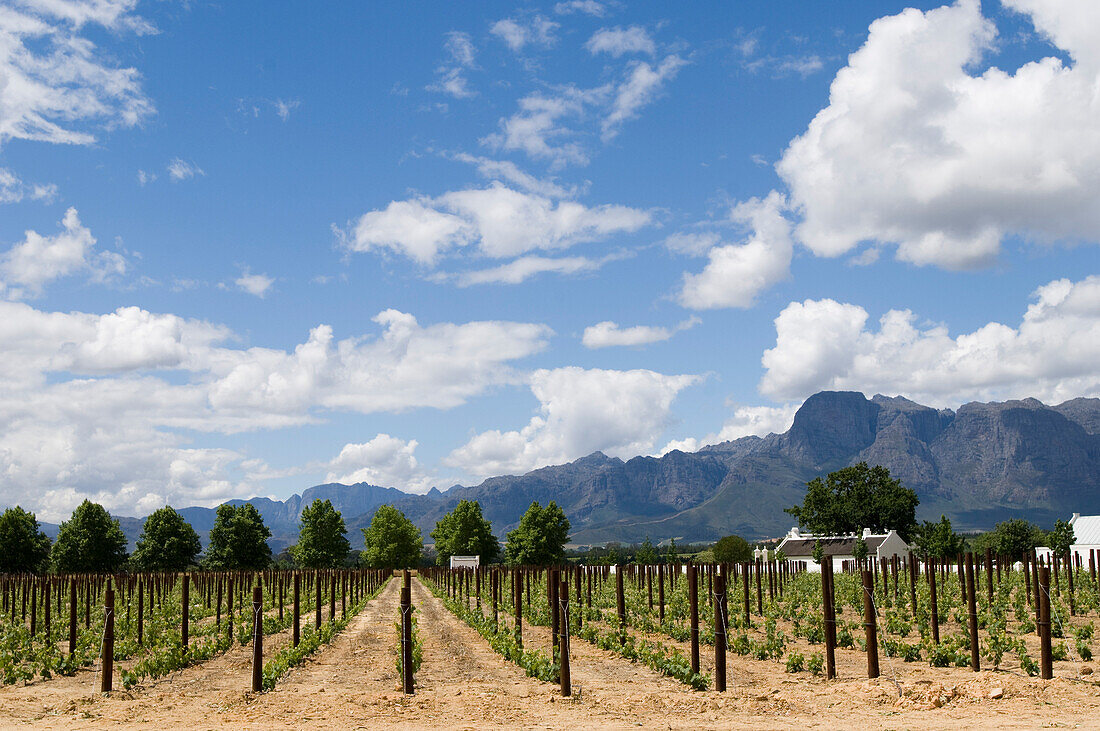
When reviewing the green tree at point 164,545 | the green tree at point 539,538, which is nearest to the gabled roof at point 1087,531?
the green tree at point 539,538

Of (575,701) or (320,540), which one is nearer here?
(575,701)

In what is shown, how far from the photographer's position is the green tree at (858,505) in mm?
99688

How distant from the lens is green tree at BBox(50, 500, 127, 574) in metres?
86.7

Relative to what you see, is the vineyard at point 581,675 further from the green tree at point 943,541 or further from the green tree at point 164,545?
the green tree at point 164,545

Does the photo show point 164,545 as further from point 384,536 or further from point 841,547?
point 841,547

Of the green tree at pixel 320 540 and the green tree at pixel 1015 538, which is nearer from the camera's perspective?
the green tree at pixel 1015 538

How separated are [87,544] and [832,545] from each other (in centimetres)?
7703

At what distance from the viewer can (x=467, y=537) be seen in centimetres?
11569

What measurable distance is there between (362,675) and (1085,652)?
14.2 m

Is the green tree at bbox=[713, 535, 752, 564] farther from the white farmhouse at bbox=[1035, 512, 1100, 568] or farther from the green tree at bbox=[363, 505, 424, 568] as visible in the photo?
the green tree at bbox=[363, 505, 424, 568]

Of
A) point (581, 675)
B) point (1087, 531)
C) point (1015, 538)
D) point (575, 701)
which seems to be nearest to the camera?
point (575, 701)

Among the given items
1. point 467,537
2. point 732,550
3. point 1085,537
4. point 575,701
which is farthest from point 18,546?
point 1085,537

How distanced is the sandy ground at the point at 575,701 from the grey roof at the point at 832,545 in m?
78.0

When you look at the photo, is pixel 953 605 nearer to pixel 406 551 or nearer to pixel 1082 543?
pixel 1082 543
